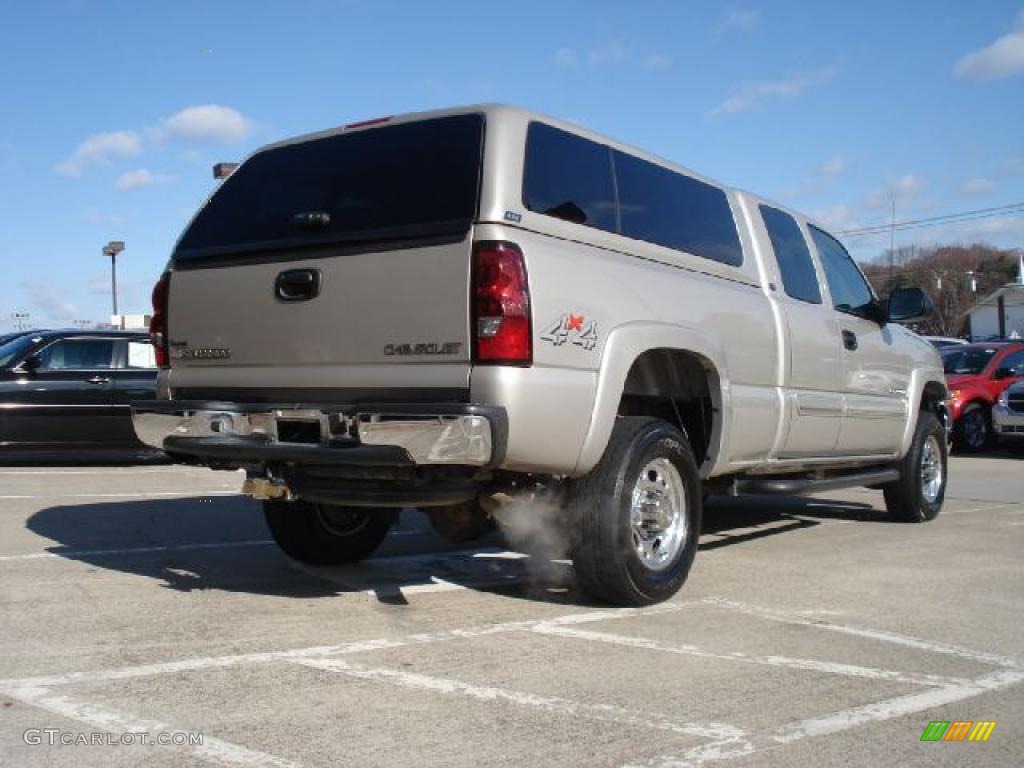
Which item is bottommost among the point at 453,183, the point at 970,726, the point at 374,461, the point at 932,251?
the point at 970,726

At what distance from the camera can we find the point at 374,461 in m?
4.35

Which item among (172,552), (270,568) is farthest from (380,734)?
(172,552)

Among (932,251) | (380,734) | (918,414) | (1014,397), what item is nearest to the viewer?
(380,734)

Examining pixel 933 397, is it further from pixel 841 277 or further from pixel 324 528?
pixel 324 528

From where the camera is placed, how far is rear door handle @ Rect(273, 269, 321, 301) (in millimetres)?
4769

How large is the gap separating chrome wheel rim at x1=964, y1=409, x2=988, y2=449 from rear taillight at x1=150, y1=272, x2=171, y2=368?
14.3 m

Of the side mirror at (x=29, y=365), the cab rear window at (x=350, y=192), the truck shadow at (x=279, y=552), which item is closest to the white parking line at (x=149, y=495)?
the truck shadow at (x=279, y=552)

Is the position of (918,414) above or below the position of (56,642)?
above

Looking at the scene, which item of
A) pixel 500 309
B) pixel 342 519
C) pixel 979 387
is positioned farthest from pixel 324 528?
pixel 979 387

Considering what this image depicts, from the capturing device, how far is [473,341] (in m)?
4.34

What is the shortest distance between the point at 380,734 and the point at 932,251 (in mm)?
85041

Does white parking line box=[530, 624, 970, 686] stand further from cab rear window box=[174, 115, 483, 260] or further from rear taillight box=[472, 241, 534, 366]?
cab rear window box=[174, 115, 483, 260]

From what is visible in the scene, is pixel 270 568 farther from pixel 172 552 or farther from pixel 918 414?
pixel 918 414

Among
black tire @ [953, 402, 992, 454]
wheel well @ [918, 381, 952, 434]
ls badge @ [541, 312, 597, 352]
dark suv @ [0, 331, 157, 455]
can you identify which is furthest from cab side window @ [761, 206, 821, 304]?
black tire @ [953, 402, 992, 454]
